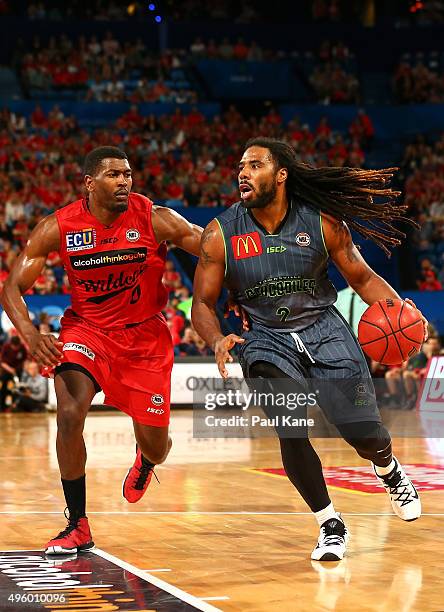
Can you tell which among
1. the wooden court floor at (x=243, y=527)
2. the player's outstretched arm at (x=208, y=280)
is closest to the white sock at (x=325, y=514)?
the wooden court floor at (x=243, y=527)

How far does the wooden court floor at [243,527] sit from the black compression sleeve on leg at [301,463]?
0.34 metres

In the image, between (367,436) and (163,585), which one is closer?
(163,585)

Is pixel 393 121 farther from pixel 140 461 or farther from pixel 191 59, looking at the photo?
pixel 140 461

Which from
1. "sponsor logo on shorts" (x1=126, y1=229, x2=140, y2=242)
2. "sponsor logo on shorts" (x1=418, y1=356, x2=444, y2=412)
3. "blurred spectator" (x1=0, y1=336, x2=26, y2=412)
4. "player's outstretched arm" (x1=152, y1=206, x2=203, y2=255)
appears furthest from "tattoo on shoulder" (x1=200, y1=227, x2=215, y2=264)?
"blurred spectator" (x1=0, y1=336, x2=26, y2=412)

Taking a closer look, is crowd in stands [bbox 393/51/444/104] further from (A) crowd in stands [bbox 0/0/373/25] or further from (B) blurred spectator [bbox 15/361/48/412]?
(B) blurred spectator [bbox 15/361/48/412]

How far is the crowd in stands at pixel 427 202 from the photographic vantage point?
67.4 ft

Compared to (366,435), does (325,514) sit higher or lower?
lower

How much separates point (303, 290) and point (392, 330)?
0.53 meters

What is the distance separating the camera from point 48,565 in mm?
5824

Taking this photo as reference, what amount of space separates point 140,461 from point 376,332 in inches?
76.4

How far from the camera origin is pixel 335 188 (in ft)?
21.1

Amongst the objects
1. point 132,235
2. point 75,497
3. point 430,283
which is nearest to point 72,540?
point 75,497

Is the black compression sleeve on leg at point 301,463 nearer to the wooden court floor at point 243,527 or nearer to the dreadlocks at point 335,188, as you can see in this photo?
the wooden court floor at point 243,527

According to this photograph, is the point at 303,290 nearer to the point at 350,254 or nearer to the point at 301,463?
the point at 350,254
